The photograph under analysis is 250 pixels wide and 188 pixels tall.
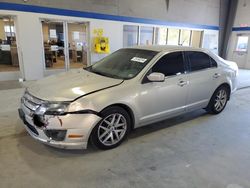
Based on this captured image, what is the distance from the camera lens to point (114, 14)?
8844 mm

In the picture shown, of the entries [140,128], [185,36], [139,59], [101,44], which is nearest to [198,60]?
[139,59]

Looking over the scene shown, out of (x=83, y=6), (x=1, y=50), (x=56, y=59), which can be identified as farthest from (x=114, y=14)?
(x=1, y=50)

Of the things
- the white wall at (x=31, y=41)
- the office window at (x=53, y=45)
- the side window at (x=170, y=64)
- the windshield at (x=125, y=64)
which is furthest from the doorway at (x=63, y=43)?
the side window at (x=170, y=64)

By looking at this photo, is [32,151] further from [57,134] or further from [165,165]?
[165,165]

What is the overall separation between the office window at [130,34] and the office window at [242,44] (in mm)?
7499

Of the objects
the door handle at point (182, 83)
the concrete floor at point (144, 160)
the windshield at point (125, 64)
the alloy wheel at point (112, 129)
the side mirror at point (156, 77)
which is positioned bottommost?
the concrete floor at point (144, 160)

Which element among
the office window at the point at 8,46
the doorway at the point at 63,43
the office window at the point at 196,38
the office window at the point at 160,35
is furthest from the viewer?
the office window at the point at 196,38

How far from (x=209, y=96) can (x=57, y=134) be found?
9.94 ft

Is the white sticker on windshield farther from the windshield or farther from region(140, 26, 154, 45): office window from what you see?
region(140, 26, 154, 45): office window

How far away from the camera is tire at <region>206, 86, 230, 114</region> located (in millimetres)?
4305

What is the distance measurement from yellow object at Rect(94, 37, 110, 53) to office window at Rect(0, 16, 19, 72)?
2.99 meters

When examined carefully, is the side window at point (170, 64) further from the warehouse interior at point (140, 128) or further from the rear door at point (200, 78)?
the warehouse interior at point (140, 128)

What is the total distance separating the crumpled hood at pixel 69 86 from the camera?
2.64m

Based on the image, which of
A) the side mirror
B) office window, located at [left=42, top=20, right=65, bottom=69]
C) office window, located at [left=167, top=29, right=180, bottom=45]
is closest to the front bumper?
the side mirror
